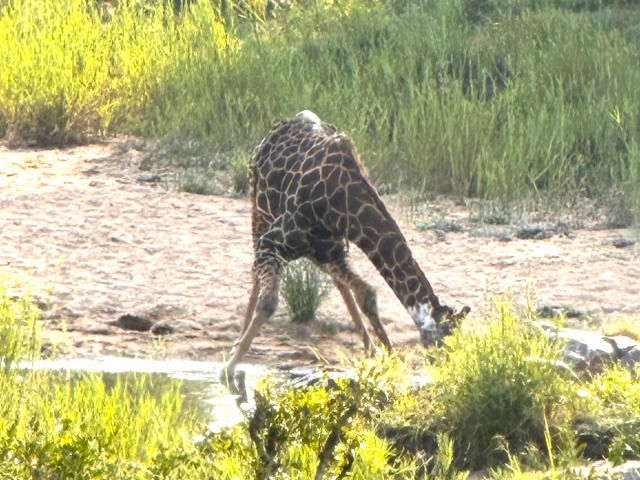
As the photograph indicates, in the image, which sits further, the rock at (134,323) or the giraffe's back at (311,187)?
the rock at (134,323)

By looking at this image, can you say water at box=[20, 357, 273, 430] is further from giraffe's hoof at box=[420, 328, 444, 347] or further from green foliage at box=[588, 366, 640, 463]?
green foliage at box=[588, 366, 640, 463]

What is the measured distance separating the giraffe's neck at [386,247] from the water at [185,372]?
30.9 inches

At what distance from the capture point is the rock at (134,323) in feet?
26.5

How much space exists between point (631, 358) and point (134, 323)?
2.93 metres

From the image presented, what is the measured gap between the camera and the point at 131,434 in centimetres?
537

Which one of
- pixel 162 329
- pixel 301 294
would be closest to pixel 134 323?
pixel 162 329

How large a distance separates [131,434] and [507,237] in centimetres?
511

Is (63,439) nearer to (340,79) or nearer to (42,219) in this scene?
(42,219)

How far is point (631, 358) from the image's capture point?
21.6 feet

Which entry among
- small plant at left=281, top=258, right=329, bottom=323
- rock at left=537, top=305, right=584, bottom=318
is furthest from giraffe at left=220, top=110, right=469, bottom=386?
rock at left=537, top=305, right=584, bottom=318

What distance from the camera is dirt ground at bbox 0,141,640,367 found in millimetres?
7984

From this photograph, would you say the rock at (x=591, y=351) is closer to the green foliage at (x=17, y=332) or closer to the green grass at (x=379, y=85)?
the green foliage at (x=17, y=332)

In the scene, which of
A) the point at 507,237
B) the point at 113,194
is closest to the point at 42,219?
the point at 113,194

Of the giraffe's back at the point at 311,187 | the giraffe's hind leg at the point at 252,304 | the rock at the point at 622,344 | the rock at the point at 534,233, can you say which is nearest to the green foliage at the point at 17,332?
the giraffe's hind leg at the point at 252,304
